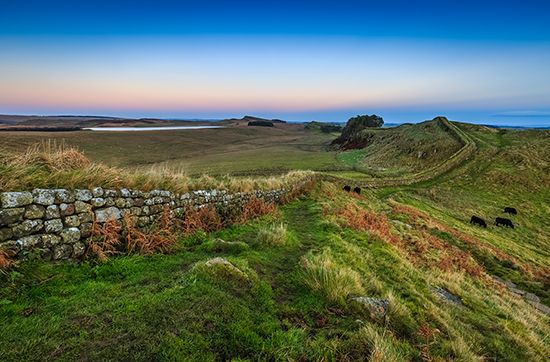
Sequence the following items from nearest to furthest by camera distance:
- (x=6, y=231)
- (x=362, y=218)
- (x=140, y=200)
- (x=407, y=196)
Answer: (x=6, y=231), (x=140, y=200), (x=362, y=218), (x=407, y=196)

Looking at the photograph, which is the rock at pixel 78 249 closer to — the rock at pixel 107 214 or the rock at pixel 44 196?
the rock at pixel 107 214

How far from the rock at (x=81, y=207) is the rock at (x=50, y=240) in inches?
32.4

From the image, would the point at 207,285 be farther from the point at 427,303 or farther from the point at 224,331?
the point at 427,303

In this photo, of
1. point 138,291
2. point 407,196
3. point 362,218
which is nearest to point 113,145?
point 407,196

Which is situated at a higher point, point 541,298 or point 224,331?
point 224,331

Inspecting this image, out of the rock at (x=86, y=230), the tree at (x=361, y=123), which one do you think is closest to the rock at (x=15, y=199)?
the rock at (x=86, y=230)

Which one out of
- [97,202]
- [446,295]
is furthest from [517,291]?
[97,202]

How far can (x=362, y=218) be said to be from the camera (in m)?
18.4

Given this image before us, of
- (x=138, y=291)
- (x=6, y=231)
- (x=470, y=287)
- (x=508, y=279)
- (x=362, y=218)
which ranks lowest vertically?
(x=508, y=279)

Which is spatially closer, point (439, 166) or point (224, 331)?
point (224, 331)

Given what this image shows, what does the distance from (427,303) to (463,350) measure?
2204 millimetres

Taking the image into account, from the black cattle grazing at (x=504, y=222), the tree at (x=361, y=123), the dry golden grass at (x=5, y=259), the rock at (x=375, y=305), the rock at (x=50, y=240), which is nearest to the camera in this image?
the dry golden grass at (x=5, y=259)

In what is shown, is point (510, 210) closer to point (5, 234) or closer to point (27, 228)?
point (27, 228)

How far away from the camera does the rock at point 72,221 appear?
8.09 meters
